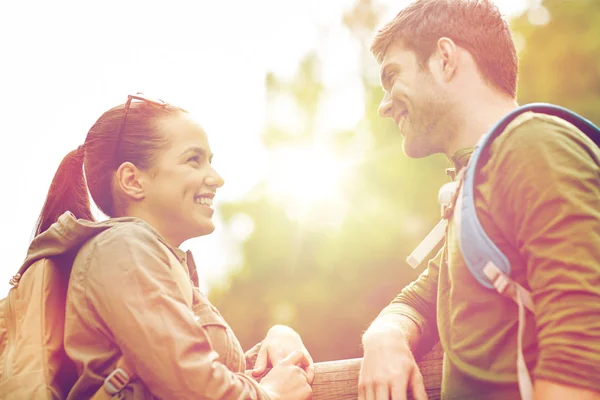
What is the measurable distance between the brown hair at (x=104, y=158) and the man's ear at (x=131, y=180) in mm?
40

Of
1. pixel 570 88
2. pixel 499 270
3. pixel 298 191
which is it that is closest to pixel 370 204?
pixel 298 191

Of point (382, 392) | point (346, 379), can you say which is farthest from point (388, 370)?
point (346, 379)

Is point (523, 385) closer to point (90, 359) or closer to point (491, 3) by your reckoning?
point (90, 359)

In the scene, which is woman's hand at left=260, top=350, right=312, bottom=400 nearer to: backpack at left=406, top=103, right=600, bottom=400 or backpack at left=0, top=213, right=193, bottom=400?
backpack at left=0, top=213, right=193, bottom=400

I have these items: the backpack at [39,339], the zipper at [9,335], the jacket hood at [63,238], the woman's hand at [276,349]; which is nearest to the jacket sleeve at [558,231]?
the woman's hand at [276,349]

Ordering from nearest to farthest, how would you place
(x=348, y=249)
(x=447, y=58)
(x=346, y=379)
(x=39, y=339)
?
(x=39, y=339) → (x=346, y=379) → (x=447, y=58) → (x=348, y=249)

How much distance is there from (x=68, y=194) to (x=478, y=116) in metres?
2.16

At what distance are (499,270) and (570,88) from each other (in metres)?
14.4

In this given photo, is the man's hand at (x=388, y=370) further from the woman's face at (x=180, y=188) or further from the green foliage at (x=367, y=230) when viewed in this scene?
the green foliage at (x=367, y=230)

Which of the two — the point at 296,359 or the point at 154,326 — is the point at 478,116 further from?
the point at 154,326

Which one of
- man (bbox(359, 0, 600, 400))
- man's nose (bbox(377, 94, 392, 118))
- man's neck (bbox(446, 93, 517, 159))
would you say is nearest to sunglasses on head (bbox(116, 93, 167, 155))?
man's nose (bbox(377, 94, 392, 118))

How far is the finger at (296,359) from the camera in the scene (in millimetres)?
2705

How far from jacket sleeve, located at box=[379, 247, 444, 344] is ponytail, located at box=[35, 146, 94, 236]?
→ 5.55 ft

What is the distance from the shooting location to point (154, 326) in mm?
2320
